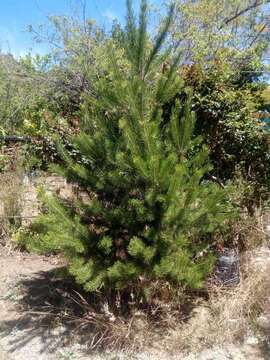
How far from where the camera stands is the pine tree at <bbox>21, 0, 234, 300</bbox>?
Answer: 131 inches

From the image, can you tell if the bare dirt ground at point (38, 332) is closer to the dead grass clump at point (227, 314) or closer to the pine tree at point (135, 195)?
the dead grass clump at point (227, 314)

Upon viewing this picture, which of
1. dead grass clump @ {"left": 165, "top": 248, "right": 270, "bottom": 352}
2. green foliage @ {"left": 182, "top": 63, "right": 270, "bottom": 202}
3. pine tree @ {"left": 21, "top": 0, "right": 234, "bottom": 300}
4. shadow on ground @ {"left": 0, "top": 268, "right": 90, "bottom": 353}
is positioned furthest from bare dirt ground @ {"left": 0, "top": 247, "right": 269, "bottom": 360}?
green foliage @ {"left": 182, "top": 63, "right": 270, "bottom": 202}

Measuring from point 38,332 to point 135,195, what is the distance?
1587 millimetres

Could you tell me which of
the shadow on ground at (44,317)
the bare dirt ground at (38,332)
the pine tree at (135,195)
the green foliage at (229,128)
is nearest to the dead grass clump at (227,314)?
the bare dirt ground at (38,332)

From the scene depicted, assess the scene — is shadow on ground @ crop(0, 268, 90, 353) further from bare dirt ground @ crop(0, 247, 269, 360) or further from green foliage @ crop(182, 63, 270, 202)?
green foliage @ crop(182, 63, 270, 202)

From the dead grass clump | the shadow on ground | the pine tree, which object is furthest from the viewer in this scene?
the shadow on ground

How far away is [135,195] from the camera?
3.58m

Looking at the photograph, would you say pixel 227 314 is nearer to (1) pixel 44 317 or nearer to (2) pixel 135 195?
(2) pixel 135 195

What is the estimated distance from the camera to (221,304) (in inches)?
150

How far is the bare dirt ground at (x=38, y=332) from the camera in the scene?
339 cm

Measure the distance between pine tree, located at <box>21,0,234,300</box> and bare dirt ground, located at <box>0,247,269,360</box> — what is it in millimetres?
585

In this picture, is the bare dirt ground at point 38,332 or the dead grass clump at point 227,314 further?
the dead grass clump at point 227,314

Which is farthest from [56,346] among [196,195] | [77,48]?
[77,48]

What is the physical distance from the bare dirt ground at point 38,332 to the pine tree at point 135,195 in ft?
1.92
